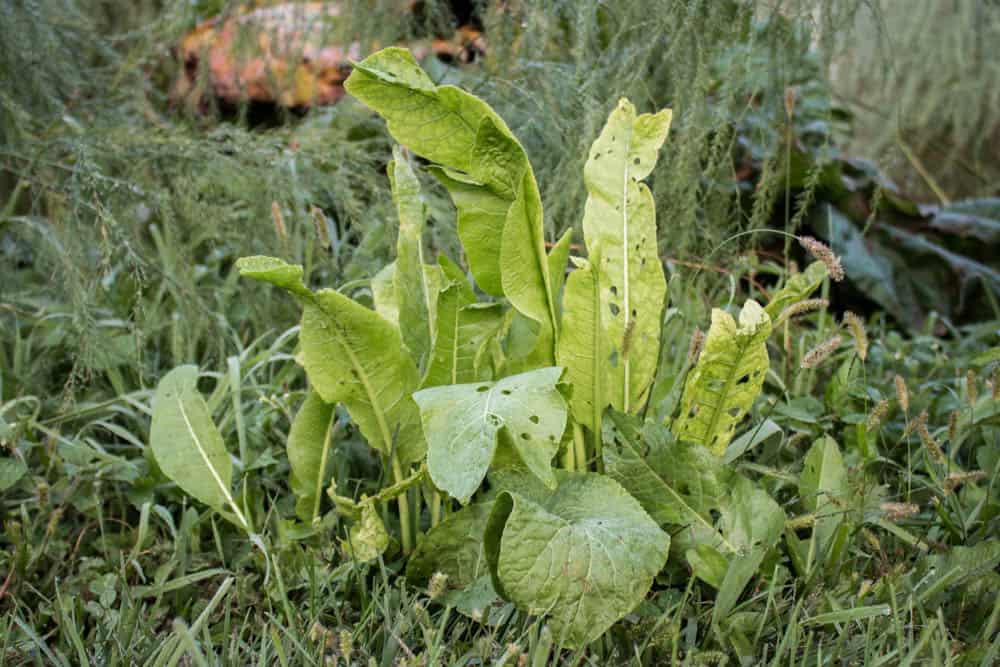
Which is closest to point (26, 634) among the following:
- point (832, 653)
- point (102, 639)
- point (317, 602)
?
point (102, 639)

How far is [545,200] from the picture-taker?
1925mm

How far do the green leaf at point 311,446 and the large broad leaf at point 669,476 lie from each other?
0.45 m

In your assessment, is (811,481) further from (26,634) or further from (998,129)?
(998,129)

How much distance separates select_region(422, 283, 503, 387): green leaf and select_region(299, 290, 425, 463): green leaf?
0.06 m

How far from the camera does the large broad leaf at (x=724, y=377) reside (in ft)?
4.20

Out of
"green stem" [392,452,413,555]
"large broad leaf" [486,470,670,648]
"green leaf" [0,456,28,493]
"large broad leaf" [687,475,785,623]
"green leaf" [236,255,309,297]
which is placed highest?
"green leaf" [236,255,309,297]

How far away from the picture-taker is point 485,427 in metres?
1.07

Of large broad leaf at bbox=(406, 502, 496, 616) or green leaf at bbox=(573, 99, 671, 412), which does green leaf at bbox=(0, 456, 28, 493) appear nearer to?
large broad leaf at bbox=(406, 502, 496, 616)

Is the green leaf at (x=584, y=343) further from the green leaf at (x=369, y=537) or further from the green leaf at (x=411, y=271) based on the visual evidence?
the green leaf at (x=369, y=537)

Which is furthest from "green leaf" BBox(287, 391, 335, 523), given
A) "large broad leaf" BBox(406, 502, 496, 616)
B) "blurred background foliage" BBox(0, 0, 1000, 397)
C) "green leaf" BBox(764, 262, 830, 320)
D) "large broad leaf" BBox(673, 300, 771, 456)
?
"green leaf" BBox(764, 262, 830, 320)

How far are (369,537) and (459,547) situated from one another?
0.13 metres

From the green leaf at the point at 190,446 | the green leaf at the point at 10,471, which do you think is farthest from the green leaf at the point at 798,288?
the green leaf at the point at 10,471

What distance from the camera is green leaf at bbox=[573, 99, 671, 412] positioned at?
4.55 ft

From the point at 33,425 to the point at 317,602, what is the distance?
2.40ft
